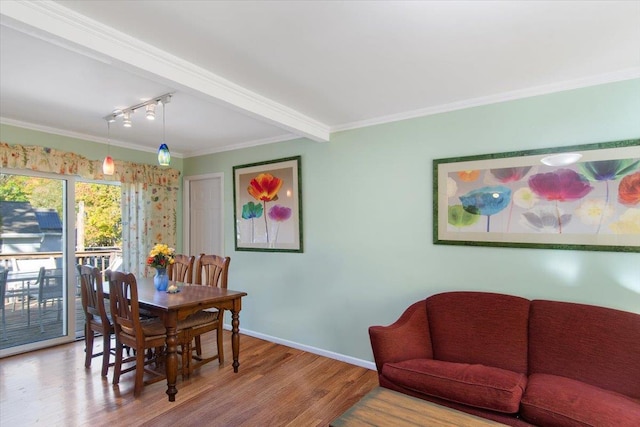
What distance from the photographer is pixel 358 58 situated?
2139 mm

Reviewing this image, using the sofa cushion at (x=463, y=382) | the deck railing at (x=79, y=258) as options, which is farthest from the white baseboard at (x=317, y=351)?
the deck railing at (x=79, y=258)

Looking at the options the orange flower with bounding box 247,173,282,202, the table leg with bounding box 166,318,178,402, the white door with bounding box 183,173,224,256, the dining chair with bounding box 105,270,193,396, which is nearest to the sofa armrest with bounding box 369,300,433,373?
the table leg with bounding box 166,318,178,402

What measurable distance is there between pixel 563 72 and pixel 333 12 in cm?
175

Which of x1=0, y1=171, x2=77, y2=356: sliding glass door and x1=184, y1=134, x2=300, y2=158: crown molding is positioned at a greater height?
x1=184, y1=134, x2=300, y2=158: crown molding

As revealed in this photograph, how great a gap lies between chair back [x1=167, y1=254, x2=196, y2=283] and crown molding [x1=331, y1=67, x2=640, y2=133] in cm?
227

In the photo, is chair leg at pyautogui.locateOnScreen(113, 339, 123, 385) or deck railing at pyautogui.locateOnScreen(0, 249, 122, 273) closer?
chair leg at pyautogui.locateOnScreen(113, 339, 123, 385)

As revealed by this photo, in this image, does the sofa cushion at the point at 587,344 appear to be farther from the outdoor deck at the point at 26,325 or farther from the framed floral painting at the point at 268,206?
the outdoor deck at the point at 26,325

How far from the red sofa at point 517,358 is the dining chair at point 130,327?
1.77 meters

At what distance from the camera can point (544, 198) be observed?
8.43 feet

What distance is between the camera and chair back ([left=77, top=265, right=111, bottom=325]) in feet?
9.74

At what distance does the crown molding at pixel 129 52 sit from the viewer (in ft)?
5.17

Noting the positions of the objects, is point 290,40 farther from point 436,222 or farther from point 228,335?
point 228,335

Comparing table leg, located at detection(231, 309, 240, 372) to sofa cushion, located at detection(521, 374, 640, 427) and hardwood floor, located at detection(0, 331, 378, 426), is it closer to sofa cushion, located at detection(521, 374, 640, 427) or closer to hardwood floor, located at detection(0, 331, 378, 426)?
hardwood floor, located at detection(0, 331, 378, 426)

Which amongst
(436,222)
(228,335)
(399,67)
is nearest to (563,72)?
(399,67)
